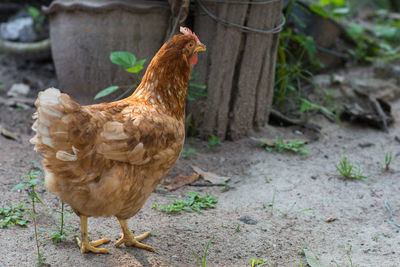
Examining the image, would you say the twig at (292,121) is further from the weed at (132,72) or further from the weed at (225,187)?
the weed at (225,187)

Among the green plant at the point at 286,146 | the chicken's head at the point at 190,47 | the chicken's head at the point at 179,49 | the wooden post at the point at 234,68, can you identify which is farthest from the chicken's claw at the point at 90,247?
the green plant at the point at 286,146

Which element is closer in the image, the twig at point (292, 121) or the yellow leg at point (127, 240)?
the yellow leg at point (127, 240)

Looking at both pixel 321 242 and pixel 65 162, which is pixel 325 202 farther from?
pixel 65 162

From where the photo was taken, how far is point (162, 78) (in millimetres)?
2711

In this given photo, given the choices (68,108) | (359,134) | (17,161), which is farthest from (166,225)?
(359,134)

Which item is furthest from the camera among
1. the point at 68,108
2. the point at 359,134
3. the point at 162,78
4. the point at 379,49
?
the point at 379,49

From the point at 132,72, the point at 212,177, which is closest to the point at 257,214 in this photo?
the point at 212,177

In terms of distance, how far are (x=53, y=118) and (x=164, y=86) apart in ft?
2.85

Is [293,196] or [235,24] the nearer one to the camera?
[293,196]

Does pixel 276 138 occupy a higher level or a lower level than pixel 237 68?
lower

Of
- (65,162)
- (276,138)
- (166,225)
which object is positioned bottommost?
(166,225)

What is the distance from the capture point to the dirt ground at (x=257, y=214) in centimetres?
257

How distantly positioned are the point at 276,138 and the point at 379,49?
2.99 metres

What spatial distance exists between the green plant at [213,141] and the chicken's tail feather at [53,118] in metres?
2.25
